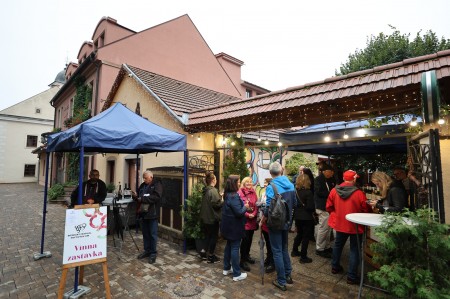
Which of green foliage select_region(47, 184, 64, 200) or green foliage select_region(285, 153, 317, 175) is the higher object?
green foliage select_region(285, 153, 317, 175)

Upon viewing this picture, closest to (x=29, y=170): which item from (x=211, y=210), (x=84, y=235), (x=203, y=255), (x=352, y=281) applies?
(x=203, y=255)

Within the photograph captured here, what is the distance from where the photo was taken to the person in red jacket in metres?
3.81

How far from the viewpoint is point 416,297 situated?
7.97ft

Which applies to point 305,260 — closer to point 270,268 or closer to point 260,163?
point 270,268

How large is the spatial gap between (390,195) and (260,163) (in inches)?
225

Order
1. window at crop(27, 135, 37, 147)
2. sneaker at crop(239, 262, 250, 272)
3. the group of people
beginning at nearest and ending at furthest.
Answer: the group of people, sneaker at crop(239, 262, 250, 272), window at crop(27, 135, 37, 147)

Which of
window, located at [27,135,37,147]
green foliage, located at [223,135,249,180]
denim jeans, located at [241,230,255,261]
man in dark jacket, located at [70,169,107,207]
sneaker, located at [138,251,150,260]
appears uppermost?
window, located at [27,135,37,147]

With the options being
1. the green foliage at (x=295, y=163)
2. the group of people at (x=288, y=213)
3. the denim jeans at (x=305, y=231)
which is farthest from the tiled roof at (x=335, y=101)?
the green foliage at (x=295, y=163)

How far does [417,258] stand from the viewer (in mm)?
2541

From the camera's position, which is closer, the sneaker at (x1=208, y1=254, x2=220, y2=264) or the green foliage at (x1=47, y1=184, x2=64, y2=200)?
the sneaker at (x1=208, y1=254, x2=220, y2=264)

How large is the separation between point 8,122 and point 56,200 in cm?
2081

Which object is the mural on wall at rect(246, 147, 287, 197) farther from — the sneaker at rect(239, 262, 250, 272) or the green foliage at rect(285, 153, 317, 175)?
the sneaker at rect(239, 262, 250, 272)

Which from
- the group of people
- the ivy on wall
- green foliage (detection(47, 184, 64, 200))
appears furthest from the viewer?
the ivy on wall

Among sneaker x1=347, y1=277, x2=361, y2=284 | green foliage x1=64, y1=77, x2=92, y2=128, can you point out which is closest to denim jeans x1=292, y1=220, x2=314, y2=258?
sneaker x1=347, y1=277, x2=361, y2=284
